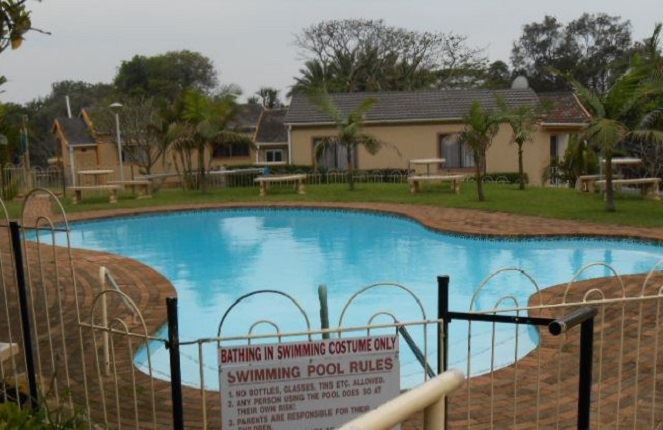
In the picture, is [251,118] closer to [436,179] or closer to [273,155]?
[273,155]

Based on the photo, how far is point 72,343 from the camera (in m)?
5.91

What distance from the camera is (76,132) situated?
33969 mm

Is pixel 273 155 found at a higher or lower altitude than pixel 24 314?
higher

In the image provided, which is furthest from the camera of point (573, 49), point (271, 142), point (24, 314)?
point (573, 49)

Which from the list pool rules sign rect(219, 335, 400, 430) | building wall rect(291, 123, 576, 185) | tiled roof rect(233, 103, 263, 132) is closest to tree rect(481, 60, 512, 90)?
tiled roof rect(233, 103, 263, 132)

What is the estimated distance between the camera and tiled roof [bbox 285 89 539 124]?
82.3 feet

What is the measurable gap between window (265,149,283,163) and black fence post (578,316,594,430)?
31.9 meters

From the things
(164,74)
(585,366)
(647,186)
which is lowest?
(647,186)

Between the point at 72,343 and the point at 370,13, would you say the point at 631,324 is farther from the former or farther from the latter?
the point at 370,13

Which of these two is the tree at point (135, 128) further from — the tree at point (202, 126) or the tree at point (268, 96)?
the tree at point (268, 96)

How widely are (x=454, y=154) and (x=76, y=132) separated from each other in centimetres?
2088

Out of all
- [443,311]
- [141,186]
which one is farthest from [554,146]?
[443,311]

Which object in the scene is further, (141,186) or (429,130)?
(429,130)

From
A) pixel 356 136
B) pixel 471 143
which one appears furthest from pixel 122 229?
pixel 471 143
